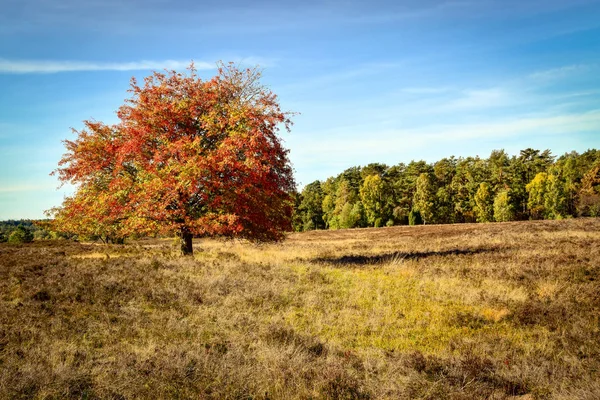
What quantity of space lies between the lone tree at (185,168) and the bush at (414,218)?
2363 inches

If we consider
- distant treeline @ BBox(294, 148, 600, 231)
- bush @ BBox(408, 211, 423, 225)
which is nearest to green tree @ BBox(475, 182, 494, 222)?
distant treeline @ BBox(294, 148, 600, 231)

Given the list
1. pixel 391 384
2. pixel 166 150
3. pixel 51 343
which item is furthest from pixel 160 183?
pixel 391 384

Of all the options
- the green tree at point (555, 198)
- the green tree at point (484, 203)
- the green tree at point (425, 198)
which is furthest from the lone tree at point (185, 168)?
the green tree at point (555, 198)

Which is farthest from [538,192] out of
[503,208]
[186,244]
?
[186,244]

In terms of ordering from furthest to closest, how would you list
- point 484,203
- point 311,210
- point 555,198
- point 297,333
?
point 311,210 < point 484,203 < point 555,198 < point 297,333

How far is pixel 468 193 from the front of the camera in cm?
7619

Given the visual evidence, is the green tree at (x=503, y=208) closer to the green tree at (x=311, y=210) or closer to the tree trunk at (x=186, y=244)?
the green tree at (x=311, y=210)

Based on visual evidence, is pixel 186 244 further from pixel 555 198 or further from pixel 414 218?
pixel 555 198

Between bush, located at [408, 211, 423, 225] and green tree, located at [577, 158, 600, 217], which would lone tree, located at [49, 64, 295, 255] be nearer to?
bush, located at [408, 211, 423, 225]

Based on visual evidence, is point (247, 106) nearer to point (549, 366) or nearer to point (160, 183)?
point (160, 183)

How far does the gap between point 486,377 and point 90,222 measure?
16906 millimetres

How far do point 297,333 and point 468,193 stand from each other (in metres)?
76.4

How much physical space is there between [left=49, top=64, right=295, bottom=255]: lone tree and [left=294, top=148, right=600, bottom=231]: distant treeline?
196 ft

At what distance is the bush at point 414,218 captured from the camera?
73812 millimetres
